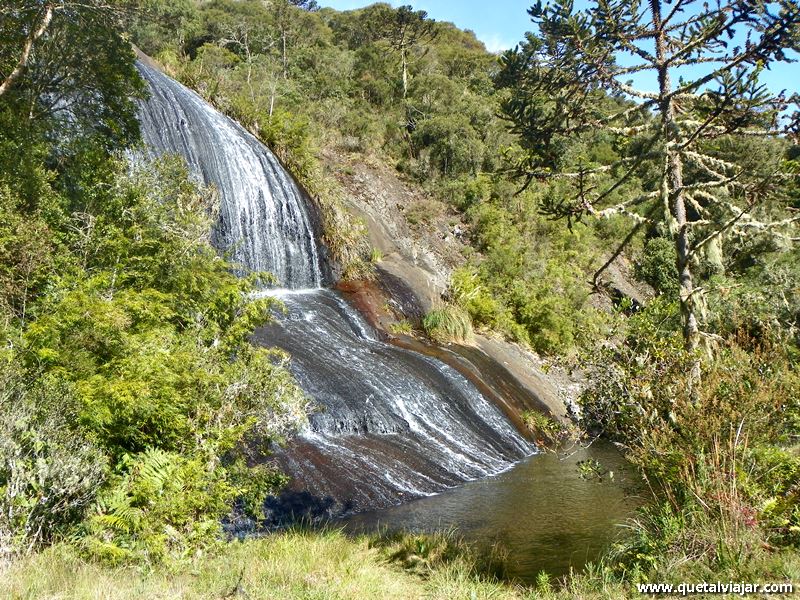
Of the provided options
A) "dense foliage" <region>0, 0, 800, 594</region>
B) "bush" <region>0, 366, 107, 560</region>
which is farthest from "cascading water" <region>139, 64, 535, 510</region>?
"bush" <region>0, 366, 107, 560</region>

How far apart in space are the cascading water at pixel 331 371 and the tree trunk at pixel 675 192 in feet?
19.3

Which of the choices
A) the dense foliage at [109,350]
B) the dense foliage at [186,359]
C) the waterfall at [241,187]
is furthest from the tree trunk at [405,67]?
the dense foliage at [109,350]

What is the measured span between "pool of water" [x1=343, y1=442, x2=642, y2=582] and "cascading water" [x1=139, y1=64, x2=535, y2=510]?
642mm

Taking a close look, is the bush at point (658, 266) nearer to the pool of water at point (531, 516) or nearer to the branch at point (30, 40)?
the pool of water at point (531, 516)

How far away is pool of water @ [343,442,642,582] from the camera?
7.36 meters

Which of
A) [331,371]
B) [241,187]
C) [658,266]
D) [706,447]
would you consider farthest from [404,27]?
[706,447]

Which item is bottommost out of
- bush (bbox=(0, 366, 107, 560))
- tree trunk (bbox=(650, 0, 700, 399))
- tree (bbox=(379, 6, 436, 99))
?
bush (bbox=(0, 366, 107, 560))

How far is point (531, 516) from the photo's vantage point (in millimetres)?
9664

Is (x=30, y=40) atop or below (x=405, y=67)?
below

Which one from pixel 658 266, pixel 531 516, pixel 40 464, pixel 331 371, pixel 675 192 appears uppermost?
pixel 658 266

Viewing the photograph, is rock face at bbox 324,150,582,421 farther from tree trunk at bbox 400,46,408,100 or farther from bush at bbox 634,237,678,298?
bush at bbox 634,237,678,298

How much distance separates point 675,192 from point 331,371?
350 inches

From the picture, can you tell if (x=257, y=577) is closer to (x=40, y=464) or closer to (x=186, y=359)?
(x=40, y=464)

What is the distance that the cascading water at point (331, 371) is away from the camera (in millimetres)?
10961
